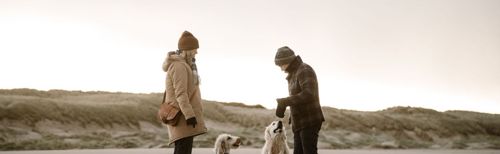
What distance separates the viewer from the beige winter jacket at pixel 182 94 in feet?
24.0

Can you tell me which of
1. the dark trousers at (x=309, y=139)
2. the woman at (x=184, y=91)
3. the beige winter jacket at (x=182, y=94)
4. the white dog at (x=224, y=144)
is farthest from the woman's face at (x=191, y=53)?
the white dog at (x=224, y=144)

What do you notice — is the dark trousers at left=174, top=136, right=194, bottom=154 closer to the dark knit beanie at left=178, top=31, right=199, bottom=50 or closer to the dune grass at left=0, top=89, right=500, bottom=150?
the dark knit beanie at left=178, top=31, right=199, bottom=50

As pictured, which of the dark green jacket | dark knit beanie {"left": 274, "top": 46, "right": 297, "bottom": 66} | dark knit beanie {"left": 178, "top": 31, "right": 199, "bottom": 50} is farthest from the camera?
dark knit beanie {"left": 274, "top": 46, "right": 297, "bottom": 66}

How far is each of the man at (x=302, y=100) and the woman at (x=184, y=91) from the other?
102 centimetres

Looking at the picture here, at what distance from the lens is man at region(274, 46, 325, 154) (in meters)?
7.91

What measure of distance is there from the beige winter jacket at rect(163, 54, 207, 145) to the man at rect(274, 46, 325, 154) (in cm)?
99

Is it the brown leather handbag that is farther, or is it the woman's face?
the woman's face

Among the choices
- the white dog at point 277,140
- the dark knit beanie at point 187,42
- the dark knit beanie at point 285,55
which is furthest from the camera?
the white dog at point 277,140

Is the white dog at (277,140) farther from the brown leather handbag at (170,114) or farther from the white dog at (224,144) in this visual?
the brown leather handbag at (170,114)

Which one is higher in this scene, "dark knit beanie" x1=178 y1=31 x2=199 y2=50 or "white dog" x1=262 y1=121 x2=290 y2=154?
"dark knit beanie" x1=178 y1=31 x2=199 y2=50

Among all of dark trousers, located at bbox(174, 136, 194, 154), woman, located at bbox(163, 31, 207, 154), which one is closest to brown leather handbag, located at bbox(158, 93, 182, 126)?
woman, located at bbox(163, 31, 207, 154)

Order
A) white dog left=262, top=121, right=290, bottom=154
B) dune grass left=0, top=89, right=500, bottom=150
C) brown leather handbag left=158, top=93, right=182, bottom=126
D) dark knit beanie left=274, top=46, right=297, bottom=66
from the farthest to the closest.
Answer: dune grass left=0, top=89, right=500, bottom=150 < white dog left=262, top=121, right=290, bottom=154 < dark knit beanie left=274, top=46, right=297, bottom=66 < brown leather handbag left=158, top=93, right=182, bottom=126

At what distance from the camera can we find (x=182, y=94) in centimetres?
734

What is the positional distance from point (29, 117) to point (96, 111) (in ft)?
15.2
